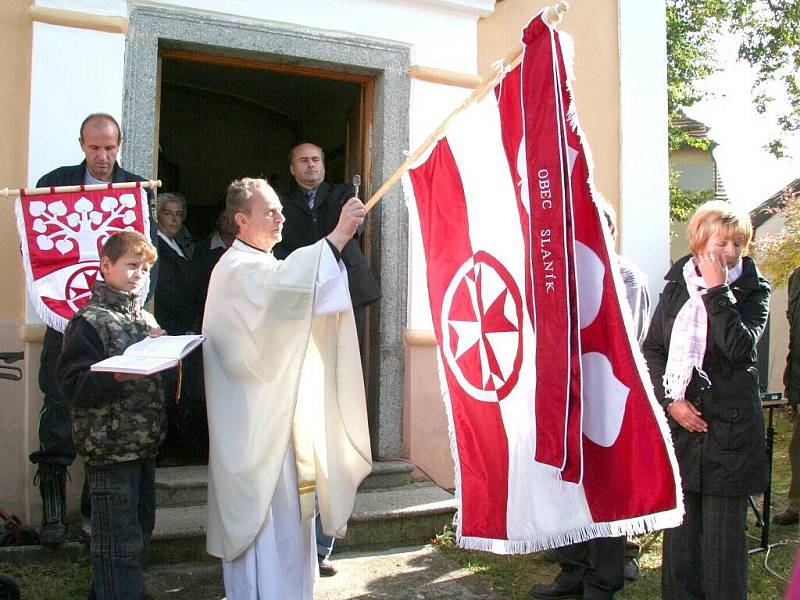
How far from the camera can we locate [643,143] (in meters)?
6.29

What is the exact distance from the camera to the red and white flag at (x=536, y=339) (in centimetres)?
275

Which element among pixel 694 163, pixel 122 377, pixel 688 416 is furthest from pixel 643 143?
pixel 694 163

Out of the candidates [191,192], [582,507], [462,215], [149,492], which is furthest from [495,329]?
[191,192]

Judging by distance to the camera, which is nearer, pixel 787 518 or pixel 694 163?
pixel 787 518

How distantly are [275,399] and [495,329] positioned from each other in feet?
3.09

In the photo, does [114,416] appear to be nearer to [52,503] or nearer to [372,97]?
[52,503]

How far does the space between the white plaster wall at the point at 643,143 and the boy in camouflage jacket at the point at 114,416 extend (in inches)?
161

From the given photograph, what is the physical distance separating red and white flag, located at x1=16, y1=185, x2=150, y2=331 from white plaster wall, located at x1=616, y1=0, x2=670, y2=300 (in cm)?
369

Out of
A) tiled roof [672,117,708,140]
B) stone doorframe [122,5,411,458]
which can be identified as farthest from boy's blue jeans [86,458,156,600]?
tiled roof [672,117,708,140]

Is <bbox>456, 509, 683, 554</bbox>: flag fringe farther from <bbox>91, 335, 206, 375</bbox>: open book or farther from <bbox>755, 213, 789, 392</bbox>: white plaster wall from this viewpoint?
<bbox>755, 213, 789, 392</bbox>: white plaster wall

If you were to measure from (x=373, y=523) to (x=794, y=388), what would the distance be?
2.90m

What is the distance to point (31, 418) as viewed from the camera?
4.57m

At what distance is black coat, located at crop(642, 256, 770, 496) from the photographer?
3230mm

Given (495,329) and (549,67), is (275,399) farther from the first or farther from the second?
(549,67)
